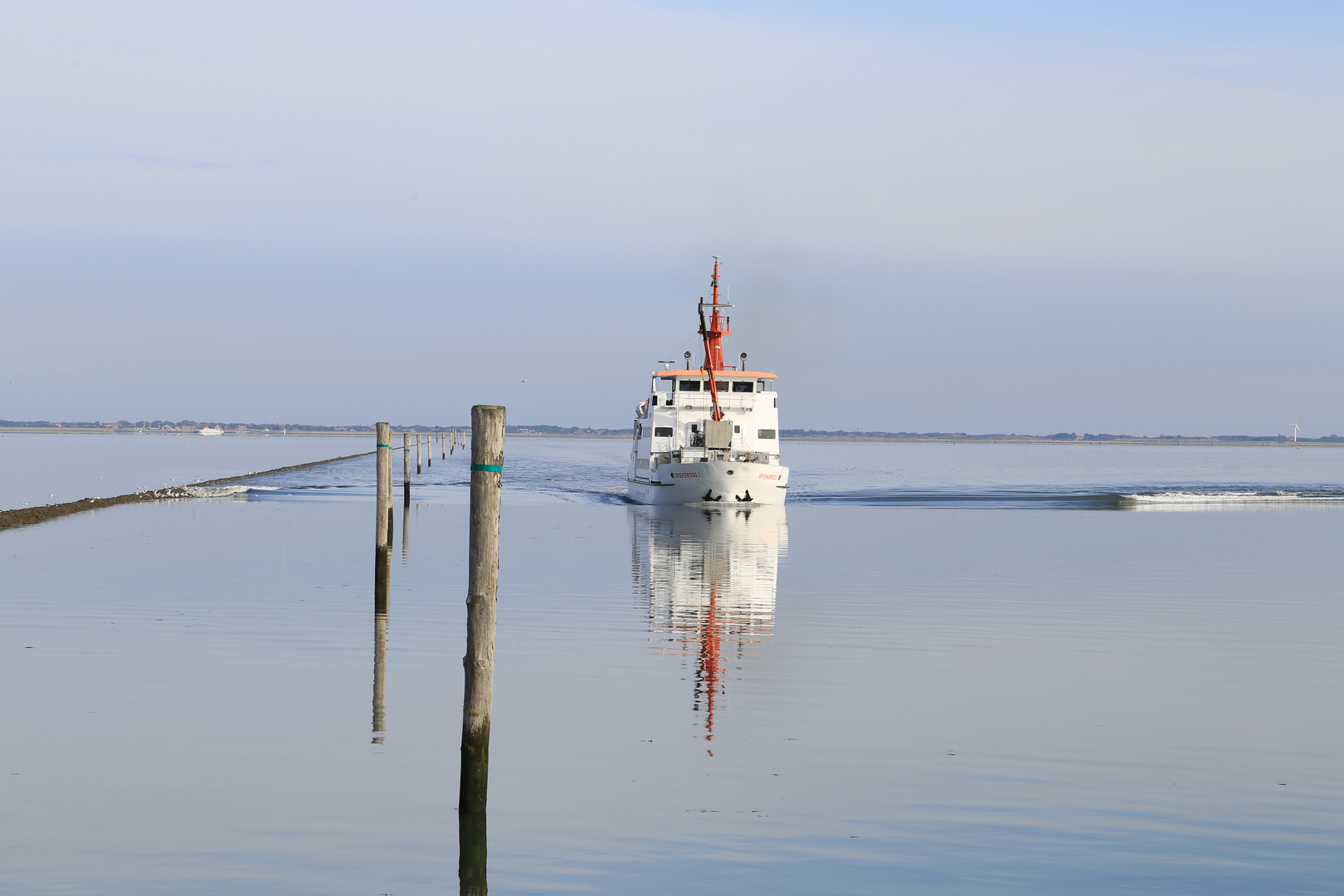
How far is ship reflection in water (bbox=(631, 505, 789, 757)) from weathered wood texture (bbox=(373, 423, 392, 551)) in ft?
14.7

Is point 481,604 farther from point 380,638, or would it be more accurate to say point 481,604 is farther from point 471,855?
point 380,638

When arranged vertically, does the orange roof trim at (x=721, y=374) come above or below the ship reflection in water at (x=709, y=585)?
above

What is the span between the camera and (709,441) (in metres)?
51.2

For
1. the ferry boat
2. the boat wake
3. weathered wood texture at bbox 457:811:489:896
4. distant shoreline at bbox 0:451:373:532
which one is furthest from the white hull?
weathered wood texture at bbox 457:811:489:896

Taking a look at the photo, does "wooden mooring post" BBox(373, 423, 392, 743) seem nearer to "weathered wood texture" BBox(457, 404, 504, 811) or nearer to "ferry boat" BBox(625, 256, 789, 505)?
"weathered wood texture" BBox(457, 404, 504, 811)

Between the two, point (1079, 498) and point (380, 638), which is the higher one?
point (1079, 498)

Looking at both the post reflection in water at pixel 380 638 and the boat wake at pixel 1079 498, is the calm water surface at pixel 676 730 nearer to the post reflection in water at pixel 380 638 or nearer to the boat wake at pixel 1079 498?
the post reflection in water at pixel 380 638

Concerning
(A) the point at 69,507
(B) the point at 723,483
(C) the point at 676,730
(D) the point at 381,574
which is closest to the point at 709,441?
(B) the point at 723,483

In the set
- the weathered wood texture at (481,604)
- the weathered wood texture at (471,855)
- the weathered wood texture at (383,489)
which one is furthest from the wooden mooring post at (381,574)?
the weathered wood texture at (471,855)

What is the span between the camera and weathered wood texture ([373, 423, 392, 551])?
2158 cm

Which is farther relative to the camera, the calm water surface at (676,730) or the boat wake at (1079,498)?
the boat wake at (1079,498)

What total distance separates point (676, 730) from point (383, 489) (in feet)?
43.1

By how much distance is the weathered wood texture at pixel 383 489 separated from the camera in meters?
21.6

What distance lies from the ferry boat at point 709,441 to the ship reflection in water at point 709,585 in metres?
2.52
